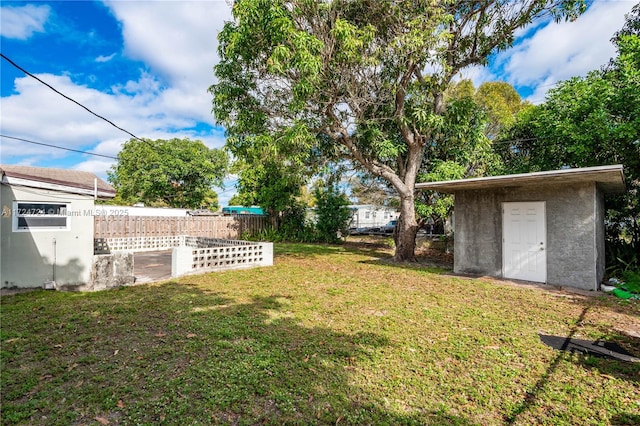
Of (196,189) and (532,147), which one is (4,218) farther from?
(196,189)

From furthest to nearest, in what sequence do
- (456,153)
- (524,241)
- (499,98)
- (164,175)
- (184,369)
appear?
(164,175)
(499,98)
(456,153)
(524,241)
(184,369)

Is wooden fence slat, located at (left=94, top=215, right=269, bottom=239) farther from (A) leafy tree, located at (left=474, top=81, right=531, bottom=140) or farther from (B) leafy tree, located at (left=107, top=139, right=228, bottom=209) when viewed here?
(A) leafy tree, located at (left=474, top=81, right=531, bottom=140)

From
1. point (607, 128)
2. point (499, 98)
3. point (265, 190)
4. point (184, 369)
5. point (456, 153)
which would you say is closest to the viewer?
point (184, 369)

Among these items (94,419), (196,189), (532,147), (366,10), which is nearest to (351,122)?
(366,10)

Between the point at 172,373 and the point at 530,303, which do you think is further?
the point at 530,303

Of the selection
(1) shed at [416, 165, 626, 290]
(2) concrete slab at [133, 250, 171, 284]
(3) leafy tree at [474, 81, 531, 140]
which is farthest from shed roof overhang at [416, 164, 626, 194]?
(3) leafy tree at [474, 81, 531, 140]

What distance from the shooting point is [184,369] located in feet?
10.5

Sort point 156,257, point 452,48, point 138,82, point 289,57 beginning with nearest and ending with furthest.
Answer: point 289,57, point 452,48, point 156,257, point 138,82

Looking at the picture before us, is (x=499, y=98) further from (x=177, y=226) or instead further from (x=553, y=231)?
(x=177, y=226)

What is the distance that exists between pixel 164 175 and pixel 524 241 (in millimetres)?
26636

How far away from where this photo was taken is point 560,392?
114 inches

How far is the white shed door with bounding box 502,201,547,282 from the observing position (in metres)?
7.67

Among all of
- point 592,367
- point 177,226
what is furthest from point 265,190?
point 592,367

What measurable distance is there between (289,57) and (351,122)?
354cm
